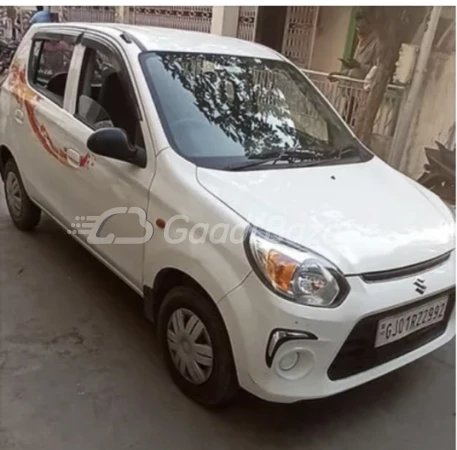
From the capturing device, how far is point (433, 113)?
706 centimetres

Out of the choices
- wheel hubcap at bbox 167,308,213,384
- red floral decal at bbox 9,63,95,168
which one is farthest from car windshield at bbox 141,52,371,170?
wheel hubcap at bbox 167,308,213,384

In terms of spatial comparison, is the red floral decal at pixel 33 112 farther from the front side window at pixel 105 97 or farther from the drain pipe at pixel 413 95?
the drain pipe at pixel 413 95

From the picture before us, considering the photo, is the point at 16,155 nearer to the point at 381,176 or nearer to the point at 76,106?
the point at 76,106

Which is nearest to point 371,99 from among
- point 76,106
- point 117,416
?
point 76,106

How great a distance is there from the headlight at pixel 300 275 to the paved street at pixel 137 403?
80 centimetres

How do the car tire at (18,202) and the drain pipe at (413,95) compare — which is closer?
the car tire at (18,202)

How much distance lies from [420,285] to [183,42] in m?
2.02

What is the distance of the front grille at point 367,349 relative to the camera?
231cm

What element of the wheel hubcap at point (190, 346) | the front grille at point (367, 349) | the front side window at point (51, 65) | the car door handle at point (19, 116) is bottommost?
the wheel hubcap at point (190, 346)

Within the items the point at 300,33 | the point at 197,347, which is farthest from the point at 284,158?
the point at 300,33

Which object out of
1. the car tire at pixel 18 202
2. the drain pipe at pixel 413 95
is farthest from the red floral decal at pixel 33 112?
the drain pipe at pixel 413 95

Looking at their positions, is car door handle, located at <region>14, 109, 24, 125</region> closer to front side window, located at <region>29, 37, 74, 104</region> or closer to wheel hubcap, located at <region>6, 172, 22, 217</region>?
front side window, located at <region>29, 37, 74, 104</region>

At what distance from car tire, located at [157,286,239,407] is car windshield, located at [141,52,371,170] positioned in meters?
0.71

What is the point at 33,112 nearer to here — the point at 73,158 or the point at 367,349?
the point at 73,158
